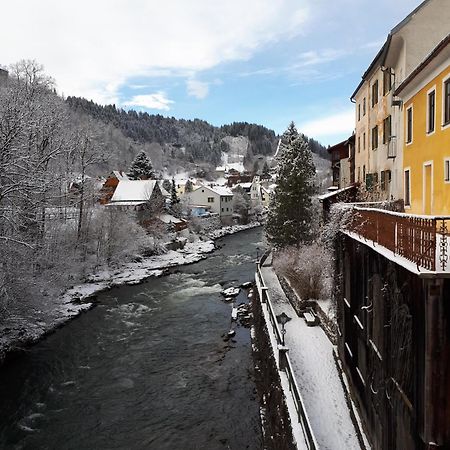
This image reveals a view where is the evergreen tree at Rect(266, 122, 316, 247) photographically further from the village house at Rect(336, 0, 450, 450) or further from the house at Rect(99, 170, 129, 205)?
the house at Rect(99, 170, 129, 205)

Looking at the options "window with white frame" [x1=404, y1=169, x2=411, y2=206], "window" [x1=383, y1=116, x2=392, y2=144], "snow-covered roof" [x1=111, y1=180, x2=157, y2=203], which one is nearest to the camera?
"window with white frame" [x1=404, y1=169, x2=411, y2=206]

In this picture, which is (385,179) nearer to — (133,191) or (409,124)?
(409,124)

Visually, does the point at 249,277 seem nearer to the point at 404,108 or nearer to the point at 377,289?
the point at 404,108

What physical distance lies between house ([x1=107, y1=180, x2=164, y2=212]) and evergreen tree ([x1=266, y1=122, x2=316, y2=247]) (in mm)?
23172

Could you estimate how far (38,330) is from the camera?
67.7 ft

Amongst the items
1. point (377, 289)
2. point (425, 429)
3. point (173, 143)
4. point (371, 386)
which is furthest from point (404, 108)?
point (173, 143)

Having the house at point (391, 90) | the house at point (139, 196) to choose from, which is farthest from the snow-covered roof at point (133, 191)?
the house at point (391, 90)

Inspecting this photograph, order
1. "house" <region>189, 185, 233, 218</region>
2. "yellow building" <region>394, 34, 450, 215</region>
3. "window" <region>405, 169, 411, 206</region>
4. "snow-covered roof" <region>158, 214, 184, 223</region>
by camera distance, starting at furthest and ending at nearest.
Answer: "house" <region>189, 185, 233, 218</region>
"snow-covered roof" <region>158, 214, 184, 223</region>
"window" <region>405, 169, 411, 206</region>
"yellow building" <region>394, 34, 450, 215</region>

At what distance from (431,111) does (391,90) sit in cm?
630

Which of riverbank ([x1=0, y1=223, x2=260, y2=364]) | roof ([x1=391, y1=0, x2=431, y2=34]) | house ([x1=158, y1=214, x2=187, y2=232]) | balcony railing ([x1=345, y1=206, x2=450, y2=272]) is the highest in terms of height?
roof ([x1=391, y1=0, x2=431, y2=34])

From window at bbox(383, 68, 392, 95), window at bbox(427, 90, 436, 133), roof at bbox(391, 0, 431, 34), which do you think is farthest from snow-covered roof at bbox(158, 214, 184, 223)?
window at bbox(427, 90, 436, 133)

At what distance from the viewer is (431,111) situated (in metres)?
11.0

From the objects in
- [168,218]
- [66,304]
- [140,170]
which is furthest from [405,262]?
[140,170]

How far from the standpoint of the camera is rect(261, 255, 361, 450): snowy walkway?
32.0ft
